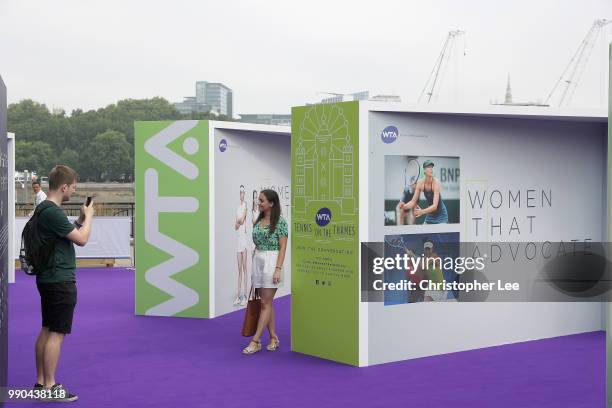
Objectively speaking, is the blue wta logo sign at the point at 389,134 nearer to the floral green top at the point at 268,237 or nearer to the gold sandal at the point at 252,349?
the floral green top at the point at 268,237

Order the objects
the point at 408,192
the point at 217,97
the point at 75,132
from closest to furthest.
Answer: the point at 408,192, the point at 75,132, the point at 217,97

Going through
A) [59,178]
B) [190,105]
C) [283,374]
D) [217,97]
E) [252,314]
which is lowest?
[283,374]

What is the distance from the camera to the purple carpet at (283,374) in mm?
6270

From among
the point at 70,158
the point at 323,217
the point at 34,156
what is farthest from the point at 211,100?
the point at 323,217

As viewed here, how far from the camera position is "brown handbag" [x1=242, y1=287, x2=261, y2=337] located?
799cm

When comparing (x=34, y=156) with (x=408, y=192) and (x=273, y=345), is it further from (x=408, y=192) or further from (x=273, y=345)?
(x=408, y=192)

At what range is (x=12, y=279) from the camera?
13.8 meters

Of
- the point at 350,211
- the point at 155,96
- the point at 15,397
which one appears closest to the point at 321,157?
the point at 350,211

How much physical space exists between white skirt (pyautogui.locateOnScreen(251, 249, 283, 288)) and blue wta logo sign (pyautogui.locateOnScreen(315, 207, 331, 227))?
19.4 inches

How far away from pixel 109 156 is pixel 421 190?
70789 mm

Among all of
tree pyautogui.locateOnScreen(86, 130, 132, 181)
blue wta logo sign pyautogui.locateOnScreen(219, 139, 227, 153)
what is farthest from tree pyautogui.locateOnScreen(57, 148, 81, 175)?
blue wta logo sign pyautogui.locateOnScreen(219, 139, 227, 153)

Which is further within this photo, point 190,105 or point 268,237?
point 190,105

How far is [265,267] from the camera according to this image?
7.81 meters

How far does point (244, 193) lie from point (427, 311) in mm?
3629
